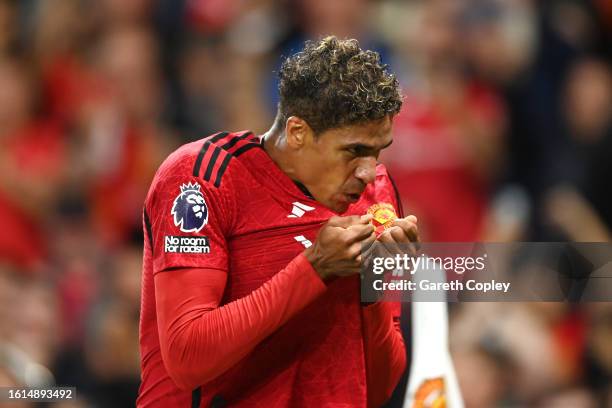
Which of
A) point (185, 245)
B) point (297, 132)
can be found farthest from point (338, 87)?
point (185, 245)

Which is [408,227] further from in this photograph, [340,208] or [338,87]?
[338,87]

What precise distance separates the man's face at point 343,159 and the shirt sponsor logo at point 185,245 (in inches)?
12.6

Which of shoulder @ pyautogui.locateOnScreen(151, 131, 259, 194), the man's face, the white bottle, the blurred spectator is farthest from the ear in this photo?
the blurred spectator

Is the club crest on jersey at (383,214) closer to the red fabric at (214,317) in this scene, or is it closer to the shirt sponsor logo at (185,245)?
the red fabric at (214,317)

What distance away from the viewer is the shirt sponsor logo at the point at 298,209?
275 centimetres

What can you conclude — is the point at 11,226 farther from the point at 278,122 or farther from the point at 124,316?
the point at 278,122

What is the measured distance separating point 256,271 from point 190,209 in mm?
221

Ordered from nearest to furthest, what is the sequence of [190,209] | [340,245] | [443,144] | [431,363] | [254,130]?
[340,245] < [190,209] < [431,363] < [443,144] < [254,130]

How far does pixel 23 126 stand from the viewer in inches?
240

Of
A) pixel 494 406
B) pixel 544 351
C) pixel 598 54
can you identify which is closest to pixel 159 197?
pixel 494 406

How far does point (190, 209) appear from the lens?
263 cm

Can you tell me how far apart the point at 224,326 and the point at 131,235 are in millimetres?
2787

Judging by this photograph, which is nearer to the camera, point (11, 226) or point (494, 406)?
point (494, 406)

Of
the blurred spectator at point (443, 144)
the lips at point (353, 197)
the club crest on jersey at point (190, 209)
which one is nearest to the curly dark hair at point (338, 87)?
the lips at point (353, 197)
